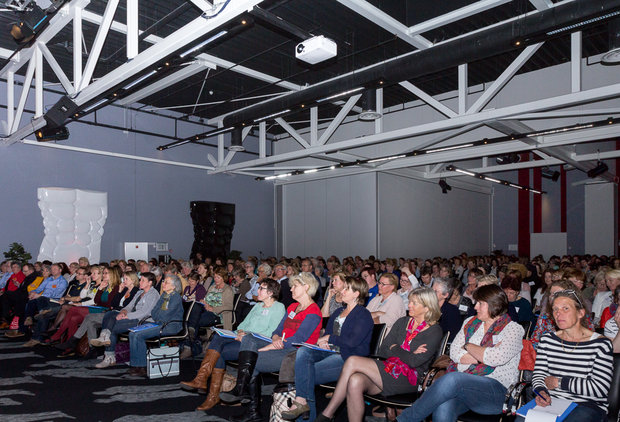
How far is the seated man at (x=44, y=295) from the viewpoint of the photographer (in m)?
7.73

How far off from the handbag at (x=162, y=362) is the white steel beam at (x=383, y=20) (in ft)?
16.1

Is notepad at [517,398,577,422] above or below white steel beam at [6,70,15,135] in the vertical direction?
below

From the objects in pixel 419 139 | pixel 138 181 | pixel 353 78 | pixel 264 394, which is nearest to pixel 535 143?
pixel 419 139

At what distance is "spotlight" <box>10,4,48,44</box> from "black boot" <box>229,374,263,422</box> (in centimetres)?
525

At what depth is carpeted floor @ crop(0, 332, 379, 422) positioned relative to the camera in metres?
4.11

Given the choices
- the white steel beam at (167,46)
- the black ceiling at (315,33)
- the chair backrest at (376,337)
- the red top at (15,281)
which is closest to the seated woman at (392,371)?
the chair backrest at (376,337)

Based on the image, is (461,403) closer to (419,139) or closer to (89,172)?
(419,139)

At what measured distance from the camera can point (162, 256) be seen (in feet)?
43.4

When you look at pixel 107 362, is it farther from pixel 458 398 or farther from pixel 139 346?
pixel 458 398

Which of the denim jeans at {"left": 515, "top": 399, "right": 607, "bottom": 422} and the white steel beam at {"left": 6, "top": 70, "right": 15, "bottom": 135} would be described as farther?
the white steel beam at {"left": 6, "top": 70, "right": 15, "bottom": 135}

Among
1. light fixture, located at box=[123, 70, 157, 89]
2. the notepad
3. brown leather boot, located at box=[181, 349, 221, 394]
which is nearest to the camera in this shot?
the notepad

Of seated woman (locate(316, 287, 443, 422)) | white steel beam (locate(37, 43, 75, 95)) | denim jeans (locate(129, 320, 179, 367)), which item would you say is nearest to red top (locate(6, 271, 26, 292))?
white steel beam (locate(37, 43, 75, 95))

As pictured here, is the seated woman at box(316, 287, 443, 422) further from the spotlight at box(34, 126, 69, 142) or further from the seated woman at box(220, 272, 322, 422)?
the spotlight at box(34, 126, 69, 142)

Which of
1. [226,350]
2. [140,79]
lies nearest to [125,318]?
[226,350]
